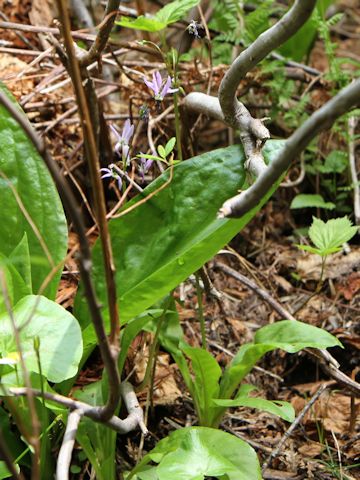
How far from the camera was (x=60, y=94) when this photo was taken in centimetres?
210

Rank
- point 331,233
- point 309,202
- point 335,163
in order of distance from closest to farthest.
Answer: point 331,233 → point 309,202 → point 335,163

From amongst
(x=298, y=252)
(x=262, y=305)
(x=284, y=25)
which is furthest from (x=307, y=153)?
(x=284, y=25)

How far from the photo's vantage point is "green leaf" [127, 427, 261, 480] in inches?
38.9

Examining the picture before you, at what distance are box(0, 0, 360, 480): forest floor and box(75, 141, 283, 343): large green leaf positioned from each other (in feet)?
0.82

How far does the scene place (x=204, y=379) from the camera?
1247 millimetres

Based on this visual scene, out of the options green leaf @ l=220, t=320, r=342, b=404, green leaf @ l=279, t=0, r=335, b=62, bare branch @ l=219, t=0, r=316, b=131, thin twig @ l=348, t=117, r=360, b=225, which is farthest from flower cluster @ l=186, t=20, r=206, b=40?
green leaf @ l=279, t=0, r=335, b=62

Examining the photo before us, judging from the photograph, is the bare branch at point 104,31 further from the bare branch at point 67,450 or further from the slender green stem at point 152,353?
the bare branch at point 67,450

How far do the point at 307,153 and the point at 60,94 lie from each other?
875 mm

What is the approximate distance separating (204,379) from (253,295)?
603 mm

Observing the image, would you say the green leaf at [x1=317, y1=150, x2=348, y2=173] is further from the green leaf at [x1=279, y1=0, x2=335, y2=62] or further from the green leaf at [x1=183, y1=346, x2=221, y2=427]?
the green leaf at [x1=183, y1=346, x2=221, y2=427]

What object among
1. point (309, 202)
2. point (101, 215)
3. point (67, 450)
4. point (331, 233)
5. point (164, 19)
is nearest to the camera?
point (101, 215)

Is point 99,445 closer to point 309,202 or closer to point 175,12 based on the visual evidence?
point 175,12

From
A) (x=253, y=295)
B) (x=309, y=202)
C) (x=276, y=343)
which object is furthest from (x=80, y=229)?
(x=309, y=202)

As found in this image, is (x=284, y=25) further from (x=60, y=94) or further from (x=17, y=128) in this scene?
(x=60, y=94)
